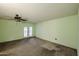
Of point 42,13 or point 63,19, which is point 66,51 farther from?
point 42,13

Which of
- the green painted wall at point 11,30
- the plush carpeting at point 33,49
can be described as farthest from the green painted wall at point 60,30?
the green painted wall at point 11,30

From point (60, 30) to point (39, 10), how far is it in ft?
1.73

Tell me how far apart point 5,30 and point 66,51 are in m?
1.17

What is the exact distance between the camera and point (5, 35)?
1.58m

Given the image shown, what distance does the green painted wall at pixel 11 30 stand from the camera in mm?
1547

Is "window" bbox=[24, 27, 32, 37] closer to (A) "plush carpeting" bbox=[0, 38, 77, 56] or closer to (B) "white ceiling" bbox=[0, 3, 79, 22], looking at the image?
(A) "plush carpeting" bbox=[0, 38, 77, 56]

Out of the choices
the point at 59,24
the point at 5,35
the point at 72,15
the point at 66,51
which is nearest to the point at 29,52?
the point at 5,35

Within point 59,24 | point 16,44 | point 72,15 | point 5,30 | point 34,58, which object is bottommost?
point 34,58

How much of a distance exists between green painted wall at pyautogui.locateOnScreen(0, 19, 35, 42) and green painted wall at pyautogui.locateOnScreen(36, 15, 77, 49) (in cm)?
23

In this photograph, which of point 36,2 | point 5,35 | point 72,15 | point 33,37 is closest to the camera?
point 36,2

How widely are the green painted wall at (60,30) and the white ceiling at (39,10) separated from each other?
0.11 m

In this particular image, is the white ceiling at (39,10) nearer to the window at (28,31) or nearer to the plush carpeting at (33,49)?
the window at (28,31)

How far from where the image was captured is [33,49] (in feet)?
5.12

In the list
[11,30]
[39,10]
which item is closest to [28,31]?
[11,30]
